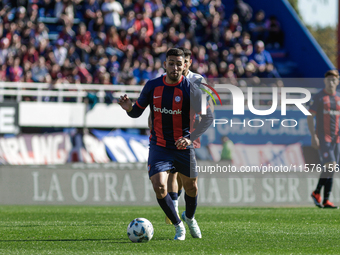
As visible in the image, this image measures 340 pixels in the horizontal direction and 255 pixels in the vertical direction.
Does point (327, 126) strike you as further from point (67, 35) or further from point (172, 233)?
point (67, 35)

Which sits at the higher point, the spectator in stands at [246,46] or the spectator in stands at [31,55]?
the spectator in stands at [246,46]

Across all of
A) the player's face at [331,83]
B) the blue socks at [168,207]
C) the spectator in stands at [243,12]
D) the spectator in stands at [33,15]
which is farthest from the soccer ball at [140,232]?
the spectator in stands at [243,12]

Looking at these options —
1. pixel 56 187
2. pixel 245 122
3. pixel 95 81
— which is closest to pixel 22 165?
pixel 56 187

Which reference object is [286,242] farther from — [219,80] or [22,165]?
[219,80]

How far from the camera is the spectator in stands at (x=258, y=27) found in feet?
75.0

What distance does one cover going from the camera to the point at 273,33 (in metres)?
23.3

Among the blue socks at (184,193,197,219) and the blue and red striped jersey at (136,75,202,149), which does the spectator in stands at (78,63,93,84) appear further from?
the blue socks at (184,193,197,219)

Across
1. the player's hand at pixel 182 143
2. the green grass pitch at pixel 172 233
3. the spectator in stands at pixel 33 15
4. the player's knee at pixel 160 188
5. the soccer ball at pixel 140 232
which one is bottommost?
the green grass pitch at pixel 172 233

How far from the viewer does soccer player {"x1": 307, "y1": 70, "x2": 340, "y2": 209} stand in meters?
11.8

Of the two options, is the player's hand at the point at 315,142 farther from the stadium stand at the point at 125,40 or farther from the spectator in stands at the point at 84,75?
the spectator in stands at the point at 84,75

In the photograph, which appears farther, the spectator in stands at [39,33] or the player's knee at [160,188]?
the spectator in stands at [39,33]

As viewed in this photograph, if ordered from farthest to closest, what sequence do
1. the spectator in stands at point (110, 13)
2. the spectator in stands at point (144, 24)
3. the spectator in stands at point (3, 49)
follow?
the spectator in stands at point (144, 24) < the spectator in stands at point (110, 13) < the spectator in stands at point (3, 49)

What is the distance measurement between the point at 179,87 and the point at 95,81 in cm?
1133

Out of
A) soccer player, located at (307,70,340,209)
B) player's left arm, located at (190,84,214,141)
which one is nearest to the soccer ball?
player's left arm, located at (190,84,214,141)
